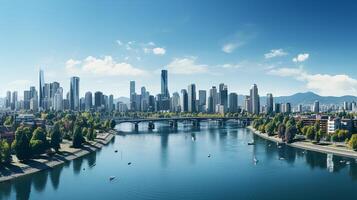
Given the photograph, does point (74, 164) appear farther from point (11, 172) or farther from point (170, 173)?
Answer: point (170, 173)

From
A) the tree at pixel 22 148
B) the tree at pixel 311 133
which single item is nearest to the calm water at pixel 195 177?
the tree at pixel 22 148

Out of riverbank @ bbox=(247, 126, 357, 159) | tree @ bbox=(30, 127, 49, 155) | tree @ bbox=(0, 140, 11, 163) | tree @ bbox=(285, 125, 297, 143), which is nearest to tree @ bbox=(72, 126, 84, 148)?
tree @ bbox=(30, 127, 49, 155)

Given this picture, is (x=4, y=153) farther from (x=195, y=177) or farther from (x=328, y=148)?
(x=328, y=148)

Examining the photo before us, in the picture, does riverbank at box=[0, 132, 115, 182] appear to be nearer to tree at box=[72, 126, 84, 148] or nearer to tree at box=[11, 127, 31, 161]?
tree at box=[11, 127, 31, 161]

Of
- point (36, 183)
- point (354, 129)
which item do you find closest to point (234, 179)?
point (36, 183)

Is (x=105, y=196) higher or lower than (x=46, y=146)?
lower

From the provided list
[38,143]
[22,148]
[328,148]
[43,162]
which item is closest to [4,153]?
[22,148]

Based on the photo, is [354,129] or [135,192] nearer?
[135,192]
